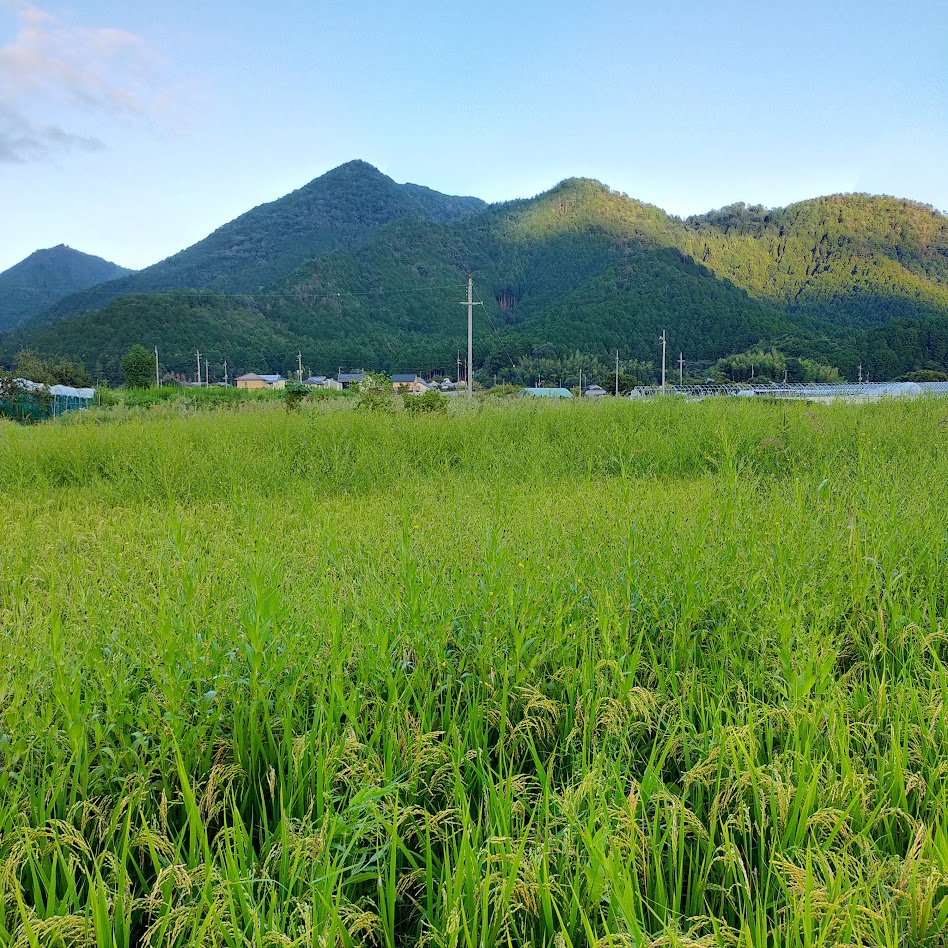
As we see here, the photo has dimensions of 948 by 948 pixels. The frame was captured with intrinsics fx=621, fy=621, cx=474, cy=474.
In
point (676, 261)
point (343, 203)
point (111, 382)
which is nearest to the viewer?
point (111, 382)

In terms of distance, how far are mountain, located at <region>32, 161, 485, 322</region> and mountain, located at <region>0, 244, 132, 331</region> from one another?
46.4ft

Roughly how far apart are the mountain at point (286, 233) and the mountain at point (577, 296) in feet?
4.92

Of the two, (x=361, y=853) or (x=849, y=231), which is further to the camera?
(x=849, y=231)

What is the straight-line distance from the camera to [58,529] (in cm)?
468

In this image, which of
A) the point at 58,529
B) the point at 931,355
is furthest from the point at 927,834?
the point at 931,355

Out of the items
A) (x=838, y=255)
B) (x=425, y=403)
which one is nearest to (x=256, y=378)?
(x=425, y=403)

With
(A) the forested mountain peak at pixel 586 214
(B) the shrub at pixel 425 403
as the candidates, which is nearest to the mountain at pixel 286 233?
(A) the forested mountain peak at pixel 586 214

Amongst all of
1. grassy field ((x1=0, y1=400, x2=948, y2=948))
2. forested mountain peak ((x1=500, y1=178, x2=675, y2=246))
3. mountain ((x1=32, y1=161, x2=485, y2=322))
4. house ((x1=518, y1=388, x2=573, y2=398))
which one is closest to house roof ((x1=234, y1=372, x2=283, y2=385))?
mountain ((x1=32, y1=161, x2=485, y2=322))

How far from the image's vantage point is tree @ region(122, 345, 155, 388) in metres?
46.5

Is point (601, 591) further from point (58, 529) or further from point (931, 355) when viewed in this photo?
point (931, 355)

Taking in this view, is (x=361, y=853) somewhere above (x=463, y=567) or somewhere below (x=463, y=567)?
below

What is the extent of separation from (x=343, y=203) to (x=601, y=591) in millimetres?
127124

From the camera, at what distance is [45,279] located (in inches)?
4722

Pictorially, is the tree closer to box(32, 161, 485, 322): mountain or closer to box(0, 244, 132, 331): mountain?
box(32, 161, 485, 322): mountain
